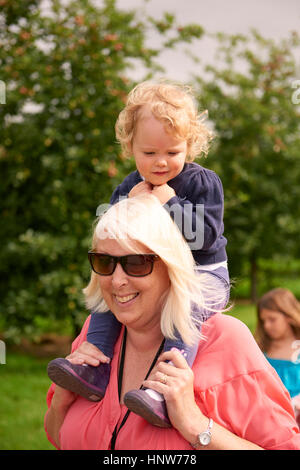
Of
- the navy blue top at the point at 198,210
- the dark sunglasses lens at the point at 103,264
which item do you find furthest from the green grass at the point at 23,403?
the dark sunglasses lens at the point at 103,264

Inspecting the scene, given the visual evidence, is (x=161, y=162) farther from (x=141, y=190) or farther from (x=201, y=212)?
(x=201, y=212)

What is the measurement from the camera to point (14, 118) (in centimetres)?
768

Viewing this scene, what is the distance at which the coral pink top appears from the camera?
6.19 ft

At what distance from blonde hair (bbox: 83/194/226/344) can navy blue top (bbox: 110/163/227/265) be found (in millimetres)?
105

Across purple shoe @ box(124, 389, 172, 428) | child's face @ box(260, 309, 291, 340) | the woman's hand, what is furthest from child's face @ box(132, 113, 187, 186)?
child's face @ box(260, 309, 291, 340)

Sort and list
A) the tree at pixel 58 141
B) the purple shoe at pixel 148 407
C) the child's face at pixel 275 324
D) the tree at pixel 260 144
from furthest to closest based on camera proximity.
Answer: the tree at pixel 260 144 → the tree at pixel 58 141 → the child's face at pixel 275 324 → the purple shoe at pixel 148 407

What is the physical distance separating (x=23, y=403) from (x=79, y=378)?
16.2ft

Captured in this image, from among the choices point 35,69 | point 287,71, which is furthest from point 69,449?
point 287,71

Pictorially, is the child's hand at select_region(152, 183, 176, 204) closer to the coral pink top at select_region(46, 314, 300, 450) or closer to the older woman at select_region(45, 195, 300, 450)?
the older woman at select_region(45, 195, 300, 450)

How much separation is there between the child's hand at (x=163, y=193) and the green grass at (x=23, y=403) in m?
4.00

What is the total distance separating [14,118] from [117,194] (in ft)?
18.0

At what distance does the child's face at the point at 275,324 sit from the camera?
186 inches

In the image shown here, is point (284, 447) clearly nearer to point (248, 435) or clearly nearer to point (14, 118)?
point (248, 435)

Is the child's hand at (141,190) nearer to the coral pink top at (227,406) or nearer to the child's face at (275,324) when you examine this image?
the coral pink top at (227,406)
